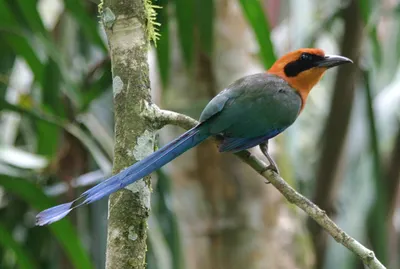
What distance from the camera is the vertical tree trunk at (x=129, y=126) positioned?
1.04 m

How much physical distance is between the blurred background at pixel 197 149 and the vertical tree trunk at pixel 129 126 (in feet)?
3.23

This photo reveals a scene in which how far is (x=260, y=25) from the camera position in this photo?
199 cm

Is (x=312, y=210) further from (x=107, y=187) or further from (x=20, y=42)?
(x=20, y=42)

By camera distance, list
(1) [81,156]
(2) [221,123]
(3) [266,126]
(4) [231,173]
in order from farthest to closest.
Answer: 1. (4) [231,173]
2. (1) [81,156]
3. (3) [266,126]
4. (2) [221,123]

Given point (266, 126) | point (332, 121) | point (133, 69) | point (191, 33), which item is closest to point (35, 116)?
point (191, 33)

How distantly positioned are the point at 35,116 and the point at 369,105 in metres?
1.38

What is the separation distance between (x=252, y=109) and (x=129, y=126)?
0.56m

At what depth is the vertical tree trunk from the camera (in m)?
1.04

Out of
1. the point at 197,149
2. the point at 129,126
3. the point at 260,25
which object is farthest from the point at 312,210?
the point at 197,149

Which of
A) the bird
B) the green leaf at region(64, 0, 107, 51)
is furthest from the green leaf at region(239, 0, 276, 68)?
the green leaf at region(64, 0, 107, 51)

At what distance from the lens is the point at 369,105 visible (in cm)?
279

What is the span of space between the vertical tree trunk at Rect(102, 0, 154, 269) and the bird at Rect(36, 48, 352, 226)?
0.03 m

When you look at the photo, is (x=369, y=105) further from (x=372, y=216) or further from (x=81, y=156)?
(x=81, y=156)

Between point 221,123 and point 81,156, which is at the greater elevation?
point 81,156
